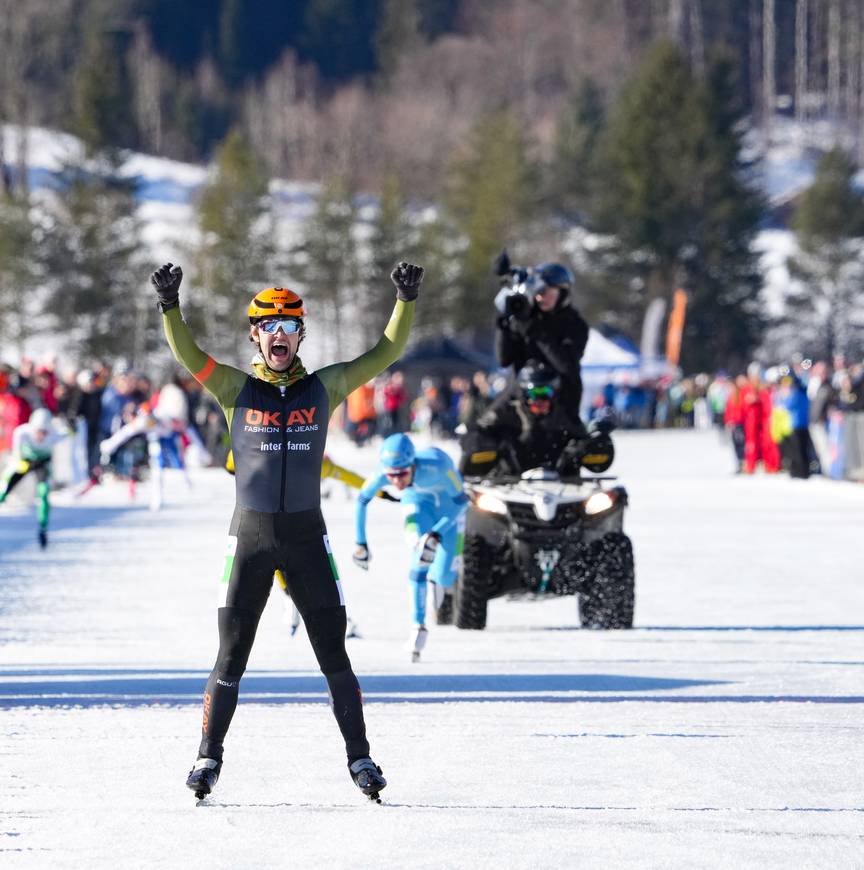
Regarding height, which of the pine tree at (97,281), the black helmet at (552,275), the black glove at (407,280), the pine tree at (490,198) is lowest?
the black glove at (407,280)

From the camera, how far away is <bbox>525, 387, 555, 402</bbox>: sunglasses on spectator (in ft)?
41.3

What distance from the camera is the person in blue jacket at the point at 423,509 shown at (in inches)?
421

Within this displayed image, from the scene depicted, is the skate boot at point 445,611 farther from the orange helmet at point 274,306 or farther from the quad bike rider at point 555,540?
the orange helmet at point 274,306

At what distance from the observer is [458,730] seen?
8.27 metres

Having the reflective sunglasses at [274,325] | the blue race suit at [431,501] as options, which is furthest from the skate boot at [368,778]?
the blue race suit at [431,501]

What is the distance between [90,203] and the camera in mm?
72750

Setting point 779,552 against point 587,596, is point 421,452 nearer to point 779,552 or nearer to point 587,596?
point 587,596

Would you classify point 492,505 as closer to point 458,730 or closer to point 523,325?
point 523,325

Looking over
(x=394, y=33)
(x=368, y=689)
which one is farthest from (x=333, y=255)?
(x=368, y=689)

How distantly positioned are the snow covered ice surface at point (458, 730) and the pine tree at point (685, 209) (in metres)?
66.5

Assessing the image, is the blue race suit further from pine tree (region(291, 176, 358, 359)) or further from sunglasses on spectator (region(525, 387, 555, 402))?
pine tree (region(291, 176, 358, 359))

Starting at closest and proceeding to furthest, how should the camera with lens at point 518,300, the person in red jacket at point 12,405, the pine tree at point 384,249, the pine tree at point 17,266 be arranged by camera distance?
the camera with lens at point 518,300 < the person in red jacket at point 12,405 < the pine tree at point 17,266 < the pine tree at point 384,249

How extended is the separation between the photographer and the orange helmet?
20.3 feet

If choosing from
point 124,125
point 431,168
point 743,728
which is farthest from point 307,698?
point 431,168
